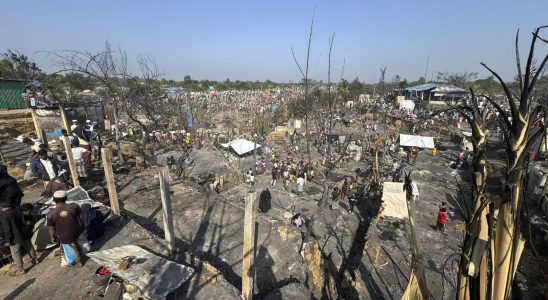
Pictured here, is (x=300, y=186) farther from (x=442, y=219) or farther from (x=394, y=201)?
(x=442, y=219)

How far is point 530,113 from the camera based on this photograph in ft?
4.85

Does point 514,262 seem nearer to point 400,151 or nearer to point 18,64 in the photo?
point 400,151

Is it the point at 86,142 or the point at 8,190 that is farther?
the point at 86,142

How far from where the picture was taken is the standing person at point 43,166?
7176 millimetres

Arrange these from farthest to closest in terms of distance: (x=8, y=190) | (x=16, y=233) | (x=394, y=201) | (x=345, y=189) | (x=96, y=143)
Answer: (x=345, y=189) < (x=96, y=143) < (x=394, y=201) < (x=8, y=190) < (x=16, y=233)

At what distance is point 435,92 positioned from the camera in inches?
1549

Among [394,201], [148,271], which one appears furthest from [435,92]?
[148,271]

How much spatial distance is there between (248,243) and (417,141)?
21.3 metres

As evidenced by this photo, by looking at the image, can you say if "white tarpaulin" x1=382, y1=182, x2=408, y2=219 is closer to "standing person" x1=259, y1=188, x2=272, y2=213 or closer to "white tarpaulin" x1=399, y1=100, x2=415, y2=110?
"standing person" x1=259, y1=188, x2=272, y2=213

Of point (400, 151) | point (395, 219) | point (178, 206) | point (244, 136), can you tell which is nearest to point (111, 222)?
point (178, 206)

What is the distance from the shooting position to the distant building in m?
36.4

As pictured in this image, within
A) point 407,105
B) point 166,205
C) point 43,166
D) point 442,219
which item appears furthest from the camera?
point 407,105

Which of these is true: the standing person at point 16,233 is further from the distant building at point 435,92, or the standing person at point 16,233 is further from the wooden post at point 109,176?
the distant building at point 435,92

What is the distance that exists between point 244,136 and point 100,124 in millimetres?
11053
